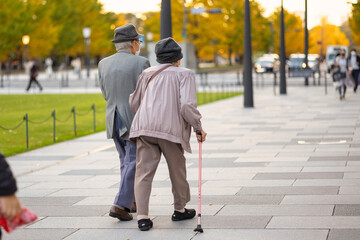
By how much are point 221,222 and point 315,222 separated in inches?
33.0

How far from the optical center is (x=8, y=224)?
388cm

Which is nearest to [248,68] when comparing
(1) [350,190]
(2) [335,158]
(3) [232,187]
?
(2) [335,158]

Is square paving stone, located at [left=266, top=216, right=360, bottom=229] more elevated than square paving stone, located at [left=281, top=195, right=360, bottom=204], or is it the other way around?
square paving stone, located at [left=266, top=216, right=360, bottom=229]

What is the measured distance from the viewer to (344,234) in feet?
20.5

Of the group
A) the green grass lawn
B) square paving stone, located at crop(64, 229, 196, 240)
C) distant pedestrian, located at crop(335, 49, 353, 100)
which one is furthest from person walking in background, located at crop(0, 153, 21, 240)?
distant pedestrian, located at crop(335, 49, 353, 100)

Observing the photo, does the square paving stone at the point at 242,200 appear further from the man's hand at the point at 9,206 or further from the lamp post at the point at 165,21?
the lamp post at the point at 165,21

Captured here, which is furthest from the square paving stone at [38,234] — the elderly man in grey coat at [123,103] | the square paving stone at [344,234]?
the square paving stone at [344,234]

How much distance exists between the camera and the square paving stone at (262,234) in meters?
6.25

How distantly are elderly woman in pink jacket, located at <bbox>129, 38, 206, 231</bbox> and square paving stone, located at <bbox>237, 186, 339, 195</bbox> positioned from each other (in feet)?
5.80

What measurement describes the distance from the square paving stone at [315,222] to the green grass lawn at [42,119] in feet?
23.8

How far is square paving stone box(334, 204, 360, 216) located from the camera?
23.3ft

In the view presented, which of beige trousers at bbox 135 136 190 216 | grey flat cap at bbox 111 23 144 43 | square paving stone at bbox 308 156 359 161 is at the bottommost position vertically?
square paving stone at bbox 308 156 359 161

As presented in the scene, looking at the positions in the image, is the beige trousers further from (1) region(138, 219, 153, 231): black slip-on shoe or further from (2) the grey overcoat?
(2) the grey overcoat

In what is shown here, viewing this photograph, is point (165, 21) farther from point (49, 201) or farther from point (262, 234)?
point (262, 234)
